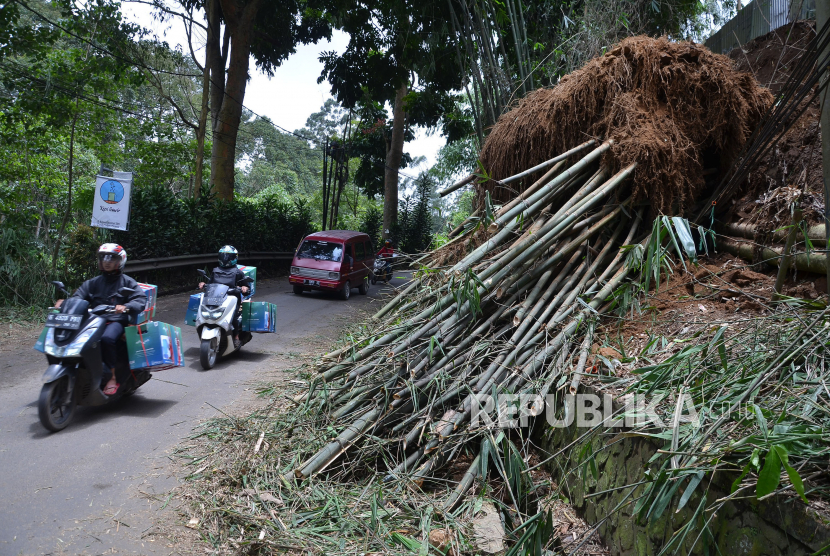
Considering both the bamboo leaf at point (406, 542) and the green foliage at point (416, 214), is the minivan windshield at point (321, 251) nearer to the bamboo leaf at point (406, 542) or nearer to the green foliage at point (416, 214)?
the green foliage at point (416, 214)

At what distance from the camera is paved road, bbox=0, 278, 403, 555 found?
3461 millimetres

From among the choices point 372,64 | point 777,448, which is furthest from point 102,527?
point 372,64

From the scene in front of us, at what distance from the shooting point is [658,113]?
579cm

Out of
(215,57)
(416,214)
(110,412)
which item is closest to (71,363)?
(110,412)

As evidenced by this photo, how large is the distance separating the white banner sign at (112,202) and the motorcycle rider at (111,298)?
206 inches

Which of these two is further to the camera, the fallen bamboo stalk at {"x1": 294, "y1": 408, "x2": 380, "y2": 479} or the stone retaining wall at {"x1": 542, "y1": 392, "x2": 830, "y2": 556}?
the fallen bamboo stalk at {"x1": 294, "y1": 408, "x2": 380, "y2": 479}

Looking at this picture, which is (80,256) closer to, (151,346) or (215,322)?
(215,322)

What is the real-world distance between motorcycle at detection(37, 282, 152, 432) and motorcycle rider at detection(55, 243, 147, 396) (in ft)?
0.27

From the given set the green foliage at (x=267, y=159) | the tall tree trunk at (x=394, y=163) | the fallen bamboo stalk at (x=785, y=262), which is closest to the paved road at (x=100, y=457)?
the fallen bamboo stalk at (x=785, y=262)

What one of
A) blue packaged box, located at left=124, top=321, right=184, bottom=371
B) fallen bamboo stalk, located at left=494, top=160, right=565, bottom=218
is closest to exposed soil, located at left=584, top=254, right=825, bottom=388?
fallen bamboo stalk, located at left=494, top=160, right=565, bottom=218

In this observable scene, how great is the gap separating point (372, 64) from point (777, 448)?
18.4 meters

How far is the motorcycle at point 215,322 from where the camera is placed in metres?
7.64

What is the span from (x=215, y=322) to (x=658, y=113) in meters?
5.98

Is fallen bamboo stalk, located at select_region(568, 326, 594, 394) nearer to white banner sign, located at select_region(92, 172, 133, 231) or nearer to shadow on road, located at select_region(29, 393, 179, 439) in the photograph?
shadow on road, located at select_region(29, 393, 179, 439)
